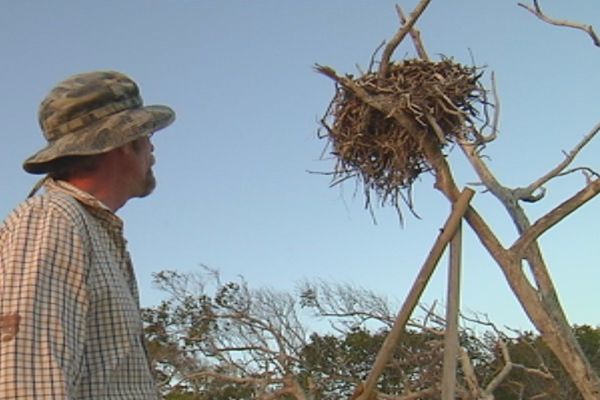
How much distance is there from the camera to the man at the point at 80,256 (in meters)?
1.34

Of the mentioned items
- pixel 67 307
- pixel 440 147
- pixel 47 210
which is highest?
pixel 440 147

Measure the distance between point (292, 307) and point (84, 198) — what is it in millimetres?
13122

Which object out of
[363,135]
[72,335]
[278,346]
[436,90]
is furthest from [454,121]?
[278,346]

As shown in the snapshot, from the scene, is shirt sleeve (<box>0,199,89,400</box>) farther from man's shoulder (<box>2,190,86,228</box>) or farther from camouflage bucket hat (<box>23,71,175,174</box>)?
camouflage bucket hat (<box>23,71,175,174</box>)

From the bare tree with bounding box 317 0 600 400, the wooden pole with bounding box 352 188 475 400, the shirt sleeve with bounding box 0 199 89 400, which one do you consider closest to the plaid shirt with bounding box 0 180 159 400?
the shirt sleeve with bounding box 0 199 89 400

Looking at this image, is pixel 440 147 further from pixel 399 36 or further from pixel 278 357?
pixel 278 357

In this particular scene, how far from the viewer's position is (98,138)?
1633mm

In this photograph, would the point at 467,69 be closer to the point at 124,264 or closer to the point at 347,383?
the point at 124,264

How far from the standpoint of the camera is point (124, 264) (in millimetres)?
1688

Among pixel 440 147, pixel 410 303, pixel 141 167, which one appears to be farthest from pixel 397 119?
pixel 141 167

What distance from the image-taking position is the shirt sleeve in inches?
51.8

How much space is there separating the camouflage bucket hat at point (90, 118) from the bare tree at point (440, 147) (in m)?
2.39

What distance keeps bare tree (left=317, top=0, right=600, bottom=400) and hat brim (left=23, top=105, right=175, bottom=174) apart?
94.3 inches

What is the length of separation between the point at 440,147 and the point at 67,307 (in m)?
3.05
